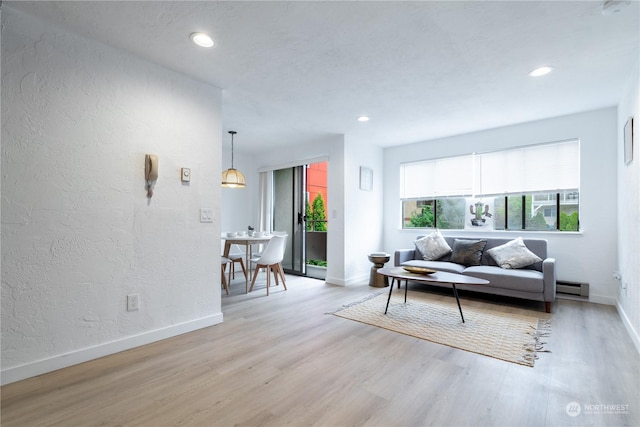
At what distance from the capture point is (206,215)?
9.77 feet

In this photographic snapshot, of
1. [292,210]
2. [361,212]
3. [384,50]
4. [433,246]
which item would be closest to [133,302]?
[384,50]

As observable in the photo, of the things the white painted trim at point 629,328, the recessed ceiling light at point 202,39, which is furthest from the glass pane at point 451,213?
the recessed ceiling light at point 202,39

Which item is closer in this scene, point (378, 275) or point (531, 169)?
point (531, 169)

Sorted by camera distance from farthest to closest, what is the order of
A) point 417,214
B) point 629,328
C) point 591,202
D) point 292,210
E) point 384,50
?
point 292,210, point 417,214, point 591,202, point 629,328, point 384,50

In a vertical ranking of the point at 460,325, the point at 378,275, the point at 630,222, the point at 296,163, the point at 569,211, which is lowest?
the point at 460,325

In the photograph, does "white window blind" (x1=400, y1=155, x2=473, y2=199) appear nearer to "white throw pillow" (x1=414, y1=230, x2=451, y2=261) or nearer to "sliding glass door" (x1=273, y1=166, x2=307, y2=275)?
"white throw pillow" (x1=414, y1=230, x2=451, y2=261)

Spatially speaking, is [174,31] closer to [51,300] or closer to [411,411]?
[51,300]

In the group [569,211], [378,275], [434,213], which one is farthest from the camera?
[434,213]

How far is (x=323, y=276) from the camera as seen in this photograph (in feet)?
18.4

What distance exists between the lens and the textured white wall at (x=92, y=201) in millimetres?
1966

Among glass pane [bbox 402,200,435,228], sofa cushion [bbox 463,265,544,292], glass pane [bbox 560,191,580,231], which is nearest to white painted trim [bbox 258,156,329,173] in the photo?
glass pane [bbox 402,200,435,228]

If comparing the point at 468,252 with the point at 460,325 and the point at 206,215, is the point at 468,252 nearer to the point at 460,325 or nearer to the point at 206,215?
the point at 460,325

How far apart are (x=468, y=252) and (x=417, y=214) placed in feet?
4.26

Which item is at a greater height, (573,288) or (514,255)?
(514,255)
